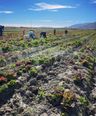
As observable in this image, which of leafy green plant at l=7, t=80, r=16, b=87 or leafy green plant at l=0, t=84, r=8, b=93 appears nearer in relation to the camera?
leafy green plant at l=0, t=84, r=8, b=93

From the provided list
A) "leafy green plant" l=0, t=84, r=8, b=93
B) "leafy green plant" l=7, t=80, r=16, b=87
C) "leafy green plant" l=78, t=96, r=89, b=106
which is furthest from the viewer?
"leafy green plant" l=7, t=80, r=16, b=87

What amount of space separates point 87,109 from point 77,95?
3.29 feet

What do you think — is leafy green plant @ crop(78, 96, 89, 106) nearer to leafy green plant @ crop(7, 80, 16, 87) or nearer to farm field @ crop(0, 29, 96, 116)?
farm field @ crop(0, 29, 96, 116)

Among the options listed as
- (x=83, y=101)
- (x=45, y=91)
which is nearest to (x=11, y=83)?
(x=45, y=91)

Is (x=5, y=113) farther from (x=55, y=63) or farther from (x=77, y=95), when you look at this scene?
(x=55, y=63)

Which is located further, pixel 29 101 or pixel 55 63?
pixel 55 63

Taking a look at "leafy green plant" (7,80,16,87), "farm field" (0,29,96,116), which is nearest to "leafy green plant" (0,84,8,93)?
"farm field" (0,29,96,116)

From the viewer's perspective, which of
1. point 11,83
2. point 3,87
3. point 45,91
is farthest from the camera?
point 11,83

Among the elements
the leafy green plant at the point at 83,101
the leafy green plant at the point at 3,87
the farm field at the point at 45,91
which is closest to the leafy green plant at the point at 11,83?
the farm field at the point at 45,91

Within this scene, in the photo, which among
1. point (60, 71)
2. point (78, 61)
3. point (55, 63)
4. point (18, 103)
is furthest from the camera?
point (78, 61)

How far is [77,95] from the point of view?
1642 centimetres

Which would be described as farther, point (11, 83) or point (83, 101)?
point (11, 83)

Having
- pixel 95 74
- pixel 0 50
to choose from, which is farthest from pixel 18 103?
pixel 0 50

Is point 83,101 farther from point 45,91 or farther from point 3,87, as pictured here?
point 3,87
